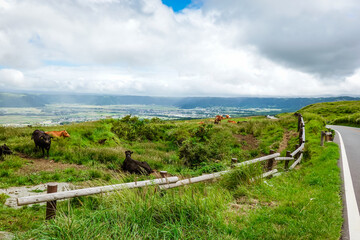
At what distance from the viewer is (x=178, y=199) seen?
482 cm

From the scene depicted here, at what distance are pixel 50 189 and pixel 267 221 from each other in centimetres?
450

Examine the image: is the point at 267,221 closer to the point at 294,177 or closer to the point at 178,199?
the point at 178,199

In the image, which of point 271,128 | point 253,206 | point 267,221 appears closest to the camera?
point 267,221

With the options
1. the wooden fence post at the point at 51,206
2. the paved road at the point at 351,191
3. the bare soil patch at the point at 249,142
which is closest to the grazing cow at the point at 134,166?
the wooden fence post at the point at 51,206

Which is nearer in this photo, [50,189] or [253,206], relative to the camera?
[50,189]

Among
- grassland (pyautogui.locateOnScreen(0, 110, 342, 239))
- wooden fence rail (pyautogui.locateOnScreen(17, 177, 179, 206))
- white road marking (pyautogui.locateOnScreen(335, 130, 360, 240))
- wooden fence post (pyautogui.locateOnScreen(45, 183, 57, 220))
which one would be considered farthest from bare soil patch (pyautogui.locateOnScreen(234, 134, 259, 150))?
wooden fence post (pyautogui.locateOnScreen(45, 183, 57, 220))

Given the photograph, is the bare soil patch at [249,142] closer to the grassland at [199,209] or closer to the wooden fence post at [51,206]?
the grassland at [199,209]

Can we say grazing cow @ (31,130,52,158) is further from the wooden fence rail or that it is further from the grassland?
the wooden fence rail

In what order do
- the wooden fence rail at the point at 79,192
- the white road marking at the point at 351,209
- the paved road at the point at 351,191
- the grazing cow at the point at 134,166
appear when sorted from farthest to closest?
the grazing cow at the point at 134,166 → the paved road at the point at 351,191 → the white road marking at the point at 351,209 → the wooden fence rail at the point at 79,192

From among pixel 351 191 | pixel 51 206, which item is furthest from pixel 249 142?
pixel 51 206

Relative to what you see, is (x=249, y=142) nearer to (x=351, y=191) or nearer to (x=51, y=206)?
(x=351, y=191)

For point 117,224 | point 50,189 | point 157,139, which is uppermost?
point 50,189

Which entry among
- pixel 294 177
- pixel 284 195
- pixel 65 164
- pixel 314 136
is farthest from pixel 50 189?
pixel 314 136

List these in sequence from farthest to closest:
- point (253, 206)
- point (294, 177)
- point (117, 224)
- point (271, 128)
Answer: point (271, 128) → point (294, 177) → point (253, 206) → point (117, 224)
